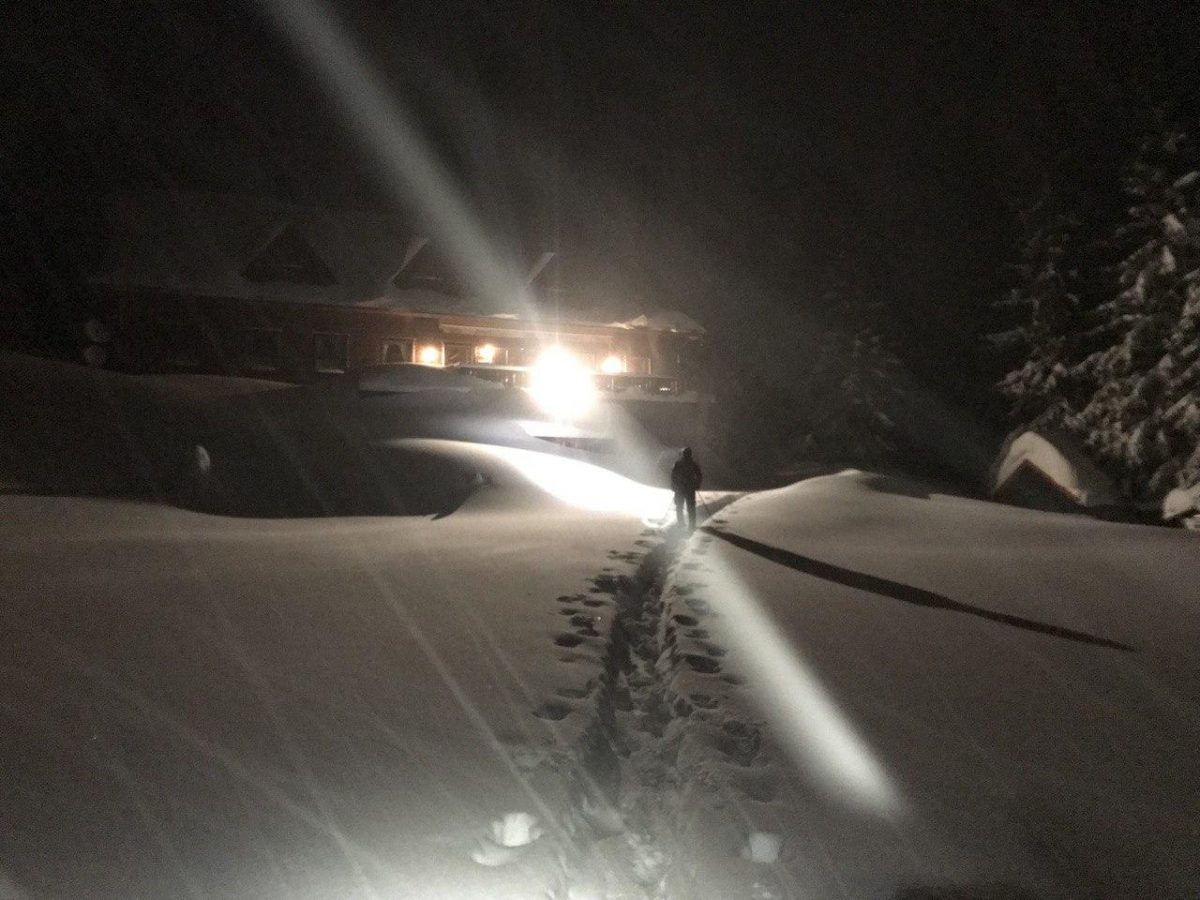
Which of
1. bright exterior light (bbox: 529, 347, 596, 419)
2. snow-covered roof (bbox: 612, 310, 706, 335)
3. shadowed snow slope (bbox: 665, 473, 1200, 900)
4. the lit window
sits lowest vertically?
shadowed snow slope (bbox: 665, 473, 1200, 900)

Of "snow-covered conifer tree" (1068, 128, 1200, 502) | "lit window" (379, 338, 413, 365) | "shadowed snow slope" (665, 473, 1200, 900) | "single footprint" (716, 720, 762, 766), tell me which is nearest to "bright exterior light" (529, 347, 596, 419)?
"lit window" (379, 338, 413, 365)

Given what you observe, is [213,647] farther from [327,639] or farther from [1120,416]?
[1120,416]

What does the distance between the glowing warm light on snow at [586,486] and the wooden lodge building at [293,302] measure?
26.8 feet

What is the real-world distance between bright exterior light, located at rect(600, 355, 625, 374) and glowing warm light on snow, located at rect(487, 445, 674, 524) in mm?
13789

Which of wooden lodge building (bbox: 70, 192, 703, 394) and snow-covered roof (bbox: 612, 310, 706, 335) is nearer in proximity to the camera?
wooden lodge building (bbox: 70, 192, 703, 394)

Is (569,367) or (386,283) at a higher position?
(386,283)

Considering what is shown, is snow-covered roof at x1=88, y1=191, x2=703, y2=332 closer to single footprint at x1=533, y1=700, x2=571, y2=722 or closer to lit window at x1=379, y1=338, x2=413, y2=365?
lit window at x1=379, y1=338, x2=413, y2=365

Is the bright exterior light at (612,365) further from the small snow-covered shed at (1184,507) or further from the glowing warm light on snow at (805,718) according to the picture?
the glowing warm light on snow at (805,718)

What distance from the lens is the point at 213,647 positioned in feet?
21.3

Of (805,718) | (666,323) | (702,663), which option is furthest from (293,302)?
(805,718)

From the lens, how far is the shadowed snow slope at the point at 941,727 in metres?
4.43

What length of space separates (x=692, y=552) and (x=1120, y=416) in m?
20.9

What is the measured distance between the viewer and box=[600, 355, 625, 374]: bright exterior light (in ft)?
123

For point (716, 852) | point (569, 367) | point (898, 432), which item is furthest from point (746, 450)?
point (716, 852)
